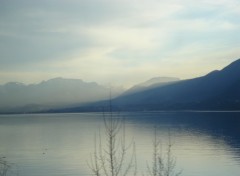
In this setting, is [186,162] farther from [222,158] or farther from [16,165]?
[16,165]

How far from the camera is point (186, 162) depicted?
50.0 metres

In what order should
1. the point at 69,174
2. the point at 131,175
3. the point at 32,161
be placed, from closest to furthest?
the point at 131,175
the point at 69,174
the point at 32,161

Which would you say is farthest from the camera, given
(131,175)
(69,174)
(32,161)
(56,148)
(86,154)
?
(56,148)

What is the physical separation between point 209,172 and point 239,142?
31.3m

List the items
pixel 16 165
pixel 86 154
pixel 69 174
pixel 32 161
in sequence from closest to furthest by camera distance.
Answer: pixel 69 174 < pixel 16 165 < pixel 32 161 < pixel 86 154

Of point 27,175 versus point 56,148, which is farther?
point 56,148

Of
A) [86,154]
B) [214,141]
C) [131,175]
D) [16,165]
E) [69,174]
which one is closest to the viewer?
[131,175]

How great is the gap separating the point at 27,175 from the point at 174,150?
1083 inches

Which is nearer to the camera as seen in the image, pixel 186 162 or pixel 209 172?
pixel 209 172

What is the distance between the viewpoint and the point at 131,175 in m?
39.4

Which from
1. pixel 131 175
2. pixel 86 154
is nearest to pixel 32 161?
pixel 86 154

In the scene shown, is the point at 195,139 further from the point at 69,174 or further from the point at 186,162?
the point at 69,174

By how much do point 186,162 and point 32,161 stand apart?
66.1ft

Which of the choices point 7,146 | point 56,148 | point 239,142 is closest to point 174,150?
point 239,142
